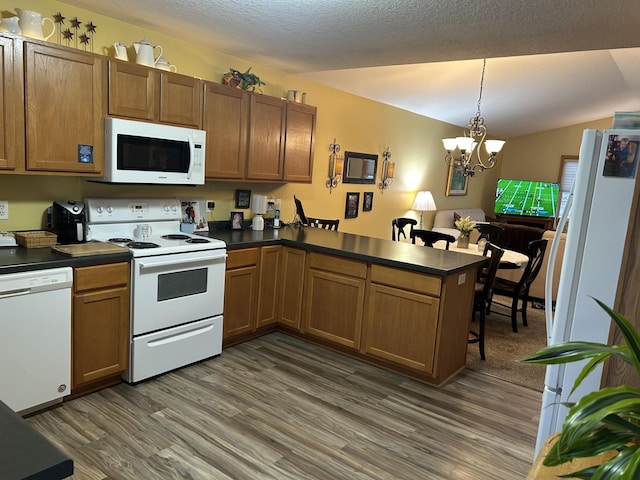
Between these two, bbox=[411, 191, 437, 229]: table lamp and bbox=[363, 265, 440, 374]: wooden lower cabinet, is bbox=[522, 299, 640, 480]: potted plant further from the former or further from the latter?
bbox=[411, 191, 437, 229]: table lamp

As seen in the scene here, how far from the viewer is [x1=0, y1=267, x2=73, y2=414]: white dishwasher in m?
2.40

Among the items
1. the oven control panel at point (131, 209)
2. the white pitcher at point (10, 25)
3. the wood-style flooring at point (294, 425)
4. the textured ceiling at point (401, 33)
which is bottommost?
the wood-style flooring at point (294, 425)

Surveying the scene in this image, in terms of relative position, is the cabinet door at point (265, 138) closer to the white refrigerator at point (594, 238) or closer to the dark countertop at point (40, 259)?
the dark countertop at point (40, 259)

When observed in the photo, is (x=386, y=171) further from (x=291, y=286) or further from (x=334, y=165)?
(x=291, y=286)

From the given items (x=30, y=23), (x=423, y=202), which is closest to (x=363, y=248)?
(x=30, y=23)

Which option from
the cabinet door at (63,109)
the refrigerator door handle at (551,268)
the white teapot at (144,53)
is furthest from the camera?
the white teapot at (144,53)

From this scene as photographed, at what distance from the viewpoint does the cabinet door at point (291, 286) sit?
3.95m

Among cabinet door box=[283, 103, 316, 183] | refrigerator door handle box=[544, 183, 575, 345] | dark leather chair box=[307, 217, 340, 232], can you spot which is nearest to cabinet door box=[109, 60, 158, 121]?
cabinet door box=[283, 103, 316, 183]

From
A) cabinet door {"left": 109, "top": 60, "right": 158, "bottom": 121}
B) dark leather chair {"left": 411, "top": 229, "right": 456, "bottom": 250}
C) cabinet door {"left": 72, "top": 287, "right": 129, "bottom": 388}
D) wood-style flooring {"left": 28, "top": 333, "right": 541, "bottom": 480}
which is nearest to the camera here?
wood-style flooring {"left": 28, "top": 333, "right": 541, "bottom": 480}

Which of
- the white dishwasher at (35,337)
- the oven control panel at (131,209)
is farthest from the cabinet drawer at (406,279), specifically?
the white dishwasher at (35,337)

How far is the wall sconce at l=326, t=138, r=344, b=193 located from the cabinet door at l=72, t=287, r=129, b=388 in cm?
298

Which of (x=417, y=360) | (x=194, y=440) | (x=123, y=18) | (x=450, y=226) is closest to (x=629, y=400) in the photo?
(x=194, y=440)

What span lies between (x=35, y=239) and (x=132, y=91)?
3.63ft

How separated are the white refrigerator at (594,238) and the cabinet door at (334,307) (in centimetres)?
180
